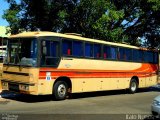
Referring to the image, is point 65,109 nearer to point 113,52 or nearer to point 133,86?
point 113,52

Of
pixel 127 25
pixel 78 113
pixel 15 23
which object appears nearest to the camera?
pixel 78 113

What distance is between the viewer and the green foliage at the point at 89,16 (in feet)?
78.9

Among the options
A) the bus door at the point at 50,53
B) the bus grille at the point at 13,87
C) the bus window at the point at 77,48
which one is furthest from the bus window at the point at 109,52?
the bus grille at the point at 13,87

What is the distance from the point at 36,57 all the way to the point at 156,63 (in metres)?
12.3

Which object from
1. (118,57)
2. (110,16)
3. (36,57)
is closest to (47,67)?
(36,57)

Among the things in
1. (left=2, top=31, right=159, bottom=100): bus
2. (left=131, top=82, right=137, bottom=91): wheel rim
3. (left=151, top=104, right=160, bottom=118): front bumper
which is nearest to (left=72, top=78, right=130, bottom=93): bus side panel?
(left=2, top=31, right=159, bottom=100): bus

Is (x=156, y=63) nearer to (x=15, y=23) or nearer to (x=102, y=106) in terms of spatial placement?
(x=15, y=23)

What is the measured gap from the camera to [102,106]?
53.7 feet

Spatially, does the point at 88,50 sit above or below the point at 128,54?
above

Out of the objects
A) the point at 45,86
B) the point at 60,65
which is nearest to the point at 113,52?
the point at 60,65

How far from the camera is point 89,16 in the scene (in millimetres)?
24453

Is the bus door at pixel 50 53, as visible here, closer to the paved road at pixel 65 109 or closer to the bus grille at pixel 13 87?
the bus grille at pixel 13 87

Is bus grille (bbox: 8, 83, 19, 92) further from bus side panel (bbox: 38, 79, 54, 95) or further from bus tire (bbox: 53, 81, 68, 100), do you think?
bus tire (bbox: 53, 81, 68, 100)

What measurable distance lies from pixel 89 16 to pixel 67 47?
647 cm
